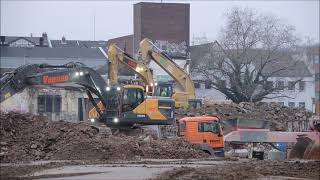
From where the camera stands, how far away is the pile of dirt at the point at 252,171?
52.5ft

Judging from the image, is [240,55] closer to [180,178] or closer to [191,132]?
[191,132]

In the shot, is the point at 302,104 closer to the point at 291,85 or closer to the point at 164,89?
the point at 291,85

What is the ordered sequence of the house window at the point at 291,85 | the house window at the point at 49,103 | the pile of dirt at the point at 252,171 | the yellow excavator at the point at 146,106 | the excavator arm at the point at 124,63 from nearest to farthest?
the pile of dirt at the point at 252,171, the yellow excavator at the point at 146,106, the excavator arm at the point at 124,63, the house window at the point at 49,103, the house window at the point at 291,85

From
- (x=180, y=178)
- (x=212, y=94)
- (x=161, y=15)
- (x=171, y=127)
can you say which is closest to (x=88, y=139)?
(x=180, y=178)

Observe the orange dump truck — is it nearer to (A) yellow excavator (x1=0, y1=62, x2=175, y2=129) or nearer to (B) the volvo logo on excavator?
(A) yellow excavator (x1=0, y1=62, x2=175, y2=129)

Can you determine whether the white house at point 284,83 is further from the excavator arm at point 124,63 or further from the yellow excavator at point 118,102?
the yellow excavator at point 118,102

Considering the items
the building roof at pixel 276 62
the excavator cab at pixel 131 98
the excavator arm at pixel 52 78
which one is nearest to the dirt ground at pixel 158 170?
the excavator arm at pixel 52 78

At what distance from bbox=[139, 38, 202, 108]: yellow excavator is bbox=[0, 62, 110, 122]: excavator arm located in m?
6.61

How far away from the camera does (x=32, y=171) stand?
52.6 ft

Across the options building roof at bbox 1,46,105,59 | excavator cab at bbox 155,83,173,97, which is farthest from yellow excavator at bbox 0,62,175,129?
building roof at bbox 1,46,105,59

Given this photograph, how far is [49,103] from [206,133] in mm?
28516

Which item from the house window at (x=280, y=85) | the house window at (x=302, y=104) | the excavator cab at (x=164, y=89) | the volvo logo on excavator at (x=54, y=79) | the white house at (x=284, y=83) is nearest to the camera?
the volvo logo on excavator at (x=54, y=79)

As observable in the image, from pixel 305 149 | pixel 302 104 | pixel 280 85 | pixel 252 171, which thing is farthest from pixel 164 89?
pixel 302 104

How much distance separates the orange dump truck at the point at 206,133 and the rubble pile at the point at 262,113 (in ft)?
41.2
